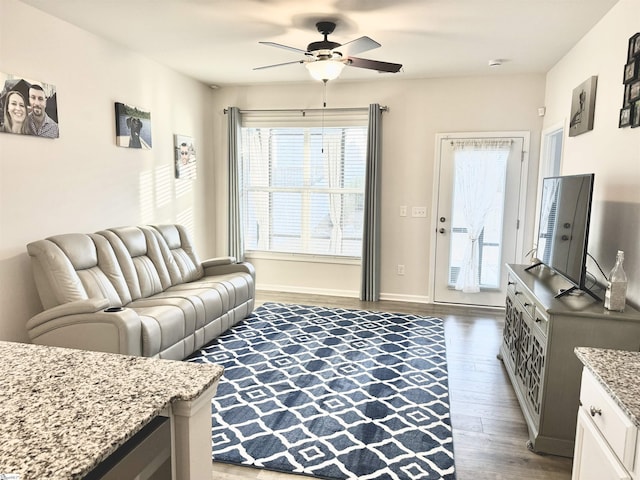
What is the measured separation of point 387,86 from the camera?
17.4ft

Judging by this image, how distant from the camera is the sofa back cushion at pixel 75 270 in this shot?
3047mm

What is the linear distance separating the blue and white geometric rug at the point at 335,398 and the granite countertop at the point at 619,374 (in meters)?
1.01

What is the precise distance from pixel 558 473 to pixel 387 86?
4336 mm

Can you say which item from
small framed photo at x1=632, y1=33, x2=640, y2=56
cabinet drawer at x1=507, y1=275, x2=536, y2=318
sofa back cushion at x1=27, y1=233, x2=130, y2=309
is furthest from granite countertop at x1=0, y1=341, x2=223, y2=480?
small framed photo at x1=632, y1=33, x2=640, y2=56

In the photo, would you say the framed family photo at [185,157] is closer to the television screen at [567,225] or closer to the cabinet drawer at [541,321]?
the television screen at [567,225]

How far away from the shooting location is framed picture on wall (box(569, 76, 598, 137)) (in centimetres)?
329

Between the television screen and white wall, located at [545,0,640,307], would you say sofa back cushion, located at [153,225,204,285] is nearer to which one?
the television screen

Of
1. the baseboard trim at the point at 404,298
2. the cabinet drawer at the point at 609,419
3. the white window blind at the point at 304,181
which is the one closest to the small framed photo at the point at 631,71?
the cabinet drawer at the point at 609,419

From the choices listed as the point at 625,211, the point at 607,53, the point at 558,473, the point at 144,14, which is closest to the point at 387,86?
the point at 607,53

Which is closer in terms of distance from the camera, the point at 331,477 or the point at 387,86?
the point at 331,477

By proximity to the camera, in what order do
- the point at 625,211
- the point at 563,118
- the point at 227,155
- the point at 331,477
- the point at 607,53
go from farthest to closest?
the point at 227,155 → the point at 563,118 → the point at 607,53 → the point at 625,211 → the point at 331,477

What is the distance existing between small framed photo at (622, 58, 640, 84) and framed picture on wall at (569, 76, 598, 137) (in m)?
0.56

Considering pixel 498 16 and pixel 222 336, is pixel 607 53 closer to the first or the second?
pixel 498 16

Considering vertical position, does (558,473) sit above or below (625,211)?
below
